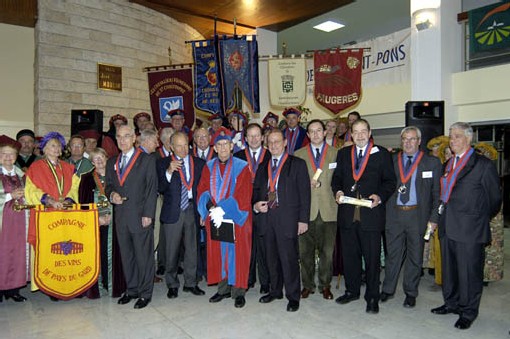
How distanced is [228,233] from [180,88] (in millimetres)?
4676

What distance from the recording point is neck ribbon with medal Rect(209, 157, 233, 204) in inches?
150

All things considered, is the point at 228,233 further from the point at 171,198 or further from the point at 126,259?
the point at 126,259

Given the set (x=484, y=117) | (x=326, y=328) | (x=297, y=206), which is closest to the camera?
(x=326, y=328)

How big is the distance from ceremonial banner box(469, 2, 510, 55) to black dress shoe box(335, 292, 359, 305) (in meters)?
5.63

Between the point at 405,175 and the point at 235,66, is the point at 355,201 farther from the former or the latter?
the point at 235,66

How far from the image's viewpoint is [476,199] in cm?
329

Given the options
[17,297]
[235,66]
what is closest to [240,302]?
[17,297]

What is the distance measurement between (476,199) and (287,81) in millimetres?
5047

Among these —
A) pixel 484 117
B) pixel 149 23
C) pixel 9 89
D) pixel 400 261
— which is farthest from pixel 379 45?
pixel 9 89

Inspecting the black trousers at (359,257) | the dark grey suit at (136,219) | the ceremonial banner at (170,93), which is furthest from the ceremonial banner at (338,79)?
the dark grey suit at (136,219)

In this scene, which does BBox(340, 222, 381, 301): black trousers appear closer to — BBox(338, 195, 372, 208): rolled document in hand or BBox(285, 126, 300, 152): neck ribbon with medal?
BBox(338, 195, 372, 208): rolled document in hand

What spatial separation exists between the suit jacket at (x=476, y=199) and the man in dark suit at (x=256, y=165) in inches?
71.0

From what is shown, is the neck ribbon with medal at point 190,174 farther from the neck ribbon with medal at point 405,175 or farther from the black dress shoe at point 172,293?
the neck ribbon with medal at point 405,175

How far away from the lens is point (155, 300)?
158 inches
